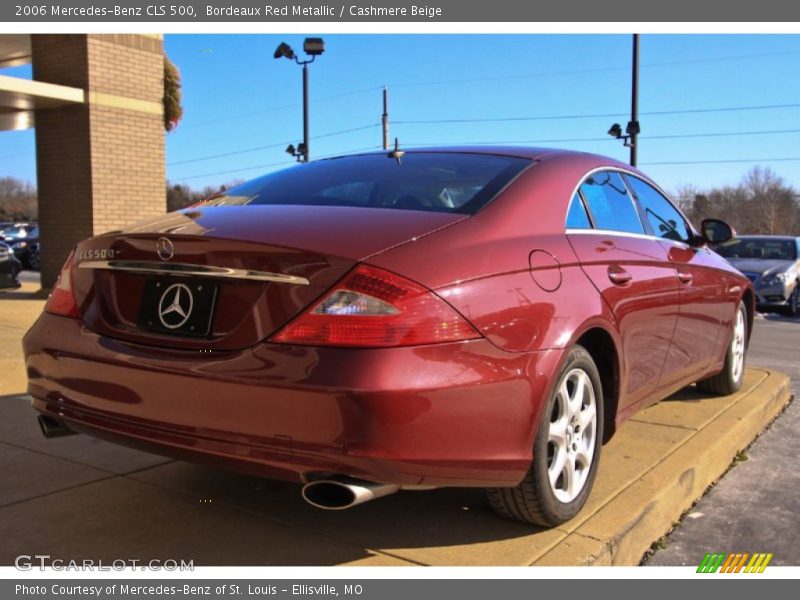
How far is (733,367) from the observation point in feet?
17.2

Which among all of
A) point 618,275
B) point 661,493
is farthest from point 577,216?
point 661,493

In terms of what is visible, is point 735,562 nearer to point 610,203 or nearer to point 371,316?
point 610,203

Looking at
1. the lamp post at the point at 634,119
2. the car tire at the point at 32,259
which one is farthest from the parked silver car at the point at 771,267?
the car tire at the point at 32,259

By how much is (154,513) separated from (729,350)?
390 centimetres

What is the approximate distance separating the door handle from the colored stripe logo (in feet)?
3.97

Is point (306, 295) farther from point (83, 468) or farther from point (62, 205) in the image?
point (62, 205)

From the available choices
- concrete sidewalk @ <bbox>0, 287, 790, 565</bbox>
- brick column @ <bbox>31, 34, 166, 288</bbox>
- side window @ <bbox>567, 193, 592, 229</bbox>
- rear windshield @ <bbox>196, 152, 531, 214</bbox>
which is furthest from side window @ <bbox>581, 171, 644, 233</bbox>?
brick column @ <bbox>31, 34, 166, 288</bbox>

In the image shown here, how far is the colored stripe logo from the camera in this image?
9.73ft

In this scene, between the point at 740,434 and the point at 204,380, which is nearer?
the point at 204,380

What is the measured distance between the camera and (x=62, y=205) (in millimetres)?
10602

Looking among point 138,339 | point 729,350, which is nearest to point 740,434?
point 729,350

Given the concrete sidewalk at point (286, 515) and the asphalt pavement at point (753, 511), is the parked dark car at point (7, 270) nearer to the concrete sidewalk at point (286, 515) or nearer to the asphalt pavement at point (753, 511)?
the concrete sidewalk at point (286, 515)

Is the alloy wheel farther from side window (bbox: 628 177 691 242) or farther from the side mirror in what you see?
the side mirror

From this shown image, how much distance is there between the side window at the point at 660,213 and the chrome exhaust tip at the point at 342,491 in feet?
8.38
